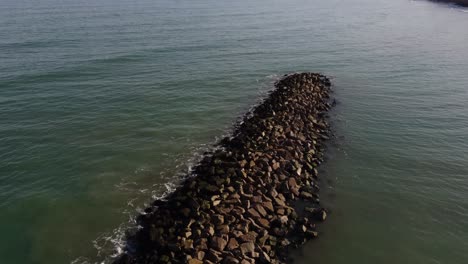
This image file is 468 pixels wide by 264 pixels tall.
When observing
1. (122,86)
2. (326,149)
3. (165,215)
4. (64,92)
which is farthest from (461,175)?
(64,92)

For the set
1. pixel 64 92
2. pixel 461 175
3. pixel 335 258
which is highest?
pixel 64 92

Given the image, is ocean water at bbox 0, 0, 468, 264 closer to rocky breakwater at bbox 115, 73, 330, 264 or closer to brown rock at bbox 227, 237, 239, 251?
rocky breakwater at bbox 115, 73, 330, 264

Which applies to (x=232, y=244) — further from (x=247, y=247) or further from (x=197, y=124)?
(x=197, y=124)

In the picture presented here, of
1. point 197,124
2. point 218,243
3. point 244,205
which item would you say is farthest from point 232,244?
point 197,124

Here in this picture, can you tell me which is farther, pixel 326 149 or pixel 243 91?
pixel 243 91

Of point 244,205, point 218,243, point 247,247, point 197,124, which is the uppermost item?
point 197,124

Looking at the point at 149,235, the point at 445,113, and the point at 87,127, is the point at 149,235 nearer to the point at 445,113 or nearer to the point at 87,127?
the point at 87,127
